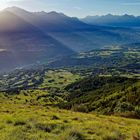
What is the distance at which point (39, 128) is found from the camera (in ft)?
72.0

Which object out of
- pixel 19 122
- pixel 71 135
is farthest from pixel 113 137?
pixel 19 122

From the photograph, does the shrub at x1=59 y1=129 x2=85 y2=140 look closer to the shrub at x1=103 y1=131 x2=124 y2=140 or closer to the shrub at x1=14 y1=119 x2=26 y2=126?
the shrub at x1=103 y1=131 x2=124 y2=140

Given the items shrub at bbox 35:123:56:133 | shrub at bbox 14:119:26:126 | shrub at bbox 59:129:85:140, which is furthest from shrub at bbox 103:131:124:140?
shrub at bbox 14:119:26:126

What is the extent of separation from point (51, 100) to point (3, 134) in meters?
167

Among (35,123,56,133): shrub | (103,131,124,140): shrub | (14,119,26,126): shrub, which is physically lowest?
(103,131,124,140): shrub

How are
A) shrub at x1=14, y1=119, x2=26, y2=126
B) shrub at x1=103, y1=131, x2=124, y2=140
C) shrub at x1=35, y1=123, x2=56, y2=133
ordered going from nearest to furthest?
shrub at x1=103, y1=131, x2=124, y2=140 → shrub at x1=35, y1=123, x2=56, y2=133 → shrub at x1=14, y1=119, x2=26, y2=126

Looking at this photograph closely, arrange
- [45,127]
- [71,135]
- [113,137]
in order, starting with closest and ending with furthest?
[71,135] < [113,137] < [45,127]

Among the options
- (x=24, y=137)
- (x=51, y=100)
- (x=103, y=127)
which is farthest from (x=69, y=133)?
(x=51, y=100)

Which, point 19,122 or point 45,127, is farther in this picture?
point 19,122

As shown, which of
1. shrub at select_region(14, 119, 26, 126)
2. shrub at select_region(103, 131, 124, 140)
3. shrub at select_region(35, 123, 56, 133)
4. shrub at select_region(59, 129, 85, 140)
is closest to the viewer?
shrub at select_region(59, 129, 85, 140)

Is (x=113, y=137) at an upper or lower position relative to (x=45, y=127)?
lower

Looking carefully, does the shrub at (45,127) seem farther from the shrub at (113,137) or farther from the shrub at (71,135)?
the shrub at (113,137)

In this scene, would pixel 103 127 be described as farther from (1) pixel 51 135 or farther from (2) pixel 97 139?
(1) pixel 51 135

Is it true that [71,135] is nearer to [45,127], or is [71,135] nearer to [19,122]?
[45,127]
